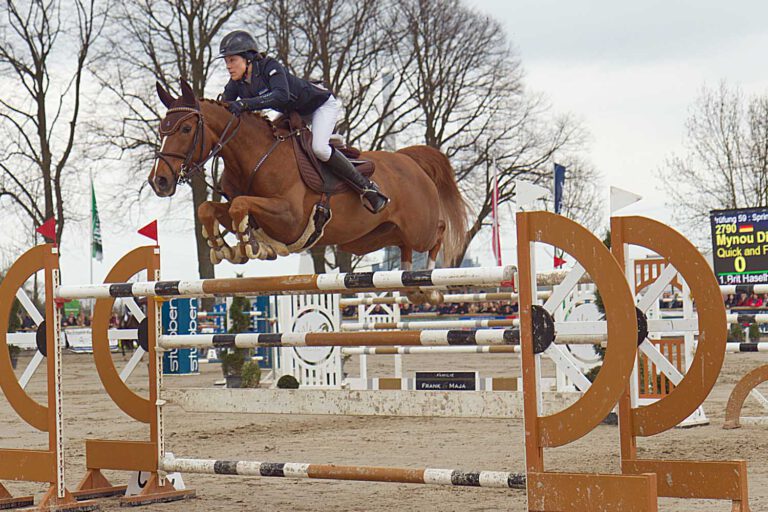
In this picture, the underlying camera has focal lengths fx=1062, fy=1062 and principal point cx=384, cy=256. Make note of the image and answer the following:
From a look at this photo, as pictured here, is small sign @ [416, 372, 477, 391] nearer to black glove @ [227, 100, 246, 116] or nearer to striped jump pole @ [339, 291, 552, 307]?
striped jump pole @ [339, 291, 552, 307]

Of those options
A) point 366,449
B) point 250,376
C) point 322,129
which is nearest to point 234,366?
point 250,376

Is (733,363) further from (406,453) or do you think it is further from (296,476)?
(296,476)

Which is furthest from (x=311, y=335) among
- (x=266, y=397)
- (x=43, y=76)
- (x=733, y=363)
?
(x=43, y=76)

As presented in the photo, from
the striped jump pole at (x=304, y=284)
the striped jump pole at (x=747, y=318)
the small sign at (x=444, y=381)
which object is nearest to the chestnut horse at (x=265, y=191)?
the striped jump pole at (x=304, y=284)

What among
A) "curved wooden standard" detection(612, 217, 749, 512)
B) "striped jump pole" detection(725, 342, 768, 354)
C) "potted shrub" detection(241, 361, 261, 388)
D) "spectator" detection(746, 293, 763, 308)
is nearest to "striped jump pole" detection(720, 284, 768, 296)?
"striped jump pole" detection(725, 342, 768, 354)

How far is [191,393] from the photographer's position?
5059 millimetres

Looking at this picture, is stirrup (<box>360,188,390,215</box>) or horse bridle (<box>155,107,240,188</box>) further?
stirrup (<box>360,188,390,215</box>)

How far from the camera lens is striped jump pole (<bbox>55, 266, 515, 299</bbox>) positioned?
3828mm

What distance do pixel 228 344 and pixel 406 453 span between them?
7.80 ft

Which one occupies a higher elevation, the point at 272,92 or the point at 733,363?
the point at 272,92

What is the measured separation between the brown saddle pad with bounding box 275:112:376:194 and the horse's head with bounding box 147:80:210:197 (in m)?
0.58

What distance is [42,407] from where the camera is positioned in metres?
5.14

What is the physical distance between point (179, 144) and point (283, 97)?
0.67 meters

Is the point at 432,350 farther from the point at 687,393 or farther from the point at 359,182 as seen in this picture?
the point at 687,393
